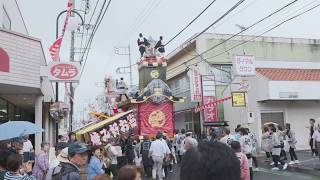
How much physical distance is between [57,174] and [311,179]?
435 inches

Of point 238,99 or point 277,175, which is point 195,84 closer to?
point 238,99

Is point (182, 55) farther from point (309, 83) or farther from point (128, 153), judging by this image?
point (128, 153)

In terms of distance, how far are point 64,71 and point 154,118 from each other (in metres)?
10.1

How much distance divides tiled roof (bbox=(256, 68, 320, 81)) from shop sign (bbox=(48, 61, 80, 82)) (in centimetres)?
1201

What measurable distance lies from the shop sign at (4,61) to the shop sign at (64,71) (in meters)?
1.61

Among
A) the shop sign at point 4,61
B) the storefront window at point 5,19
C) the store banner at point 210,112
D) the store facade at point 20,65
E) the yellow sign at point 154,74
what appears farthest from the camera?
the store banner at point 210,112

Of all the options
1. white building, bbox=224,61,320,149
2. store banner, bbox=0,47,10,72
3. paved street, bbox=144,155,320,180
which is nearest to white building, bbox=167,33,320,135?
white building, bbox=224,61,320,149

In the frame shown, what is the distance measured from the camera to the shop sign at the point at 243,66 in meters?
21.7

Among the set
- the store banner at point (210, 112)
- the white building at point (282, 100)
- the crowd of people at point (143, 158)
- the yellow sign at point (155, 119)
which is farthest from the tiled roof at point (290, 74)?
the yellow sign at point (155, 119)

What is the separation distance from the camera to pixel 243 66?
21.8m

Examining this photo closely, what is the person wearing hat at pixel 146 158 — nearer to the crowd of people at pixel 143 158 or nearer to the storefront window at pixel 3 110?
the crowd of people at pixel 143 158

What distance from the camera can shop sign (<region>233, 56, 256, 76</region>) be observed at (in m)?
21.7

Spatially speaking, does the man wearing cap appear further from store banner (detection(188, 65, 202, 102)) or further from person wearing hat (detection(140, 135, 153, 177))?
store banner (detection(188, 65, 202, 102))

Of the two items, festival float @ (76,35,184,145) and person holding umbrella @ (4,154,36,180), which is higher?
festival float @ (76,35,184,145)
